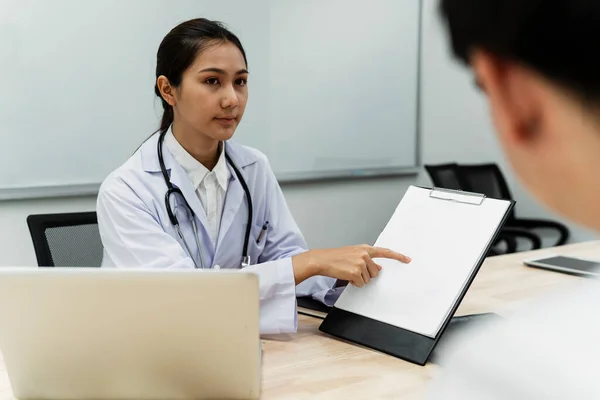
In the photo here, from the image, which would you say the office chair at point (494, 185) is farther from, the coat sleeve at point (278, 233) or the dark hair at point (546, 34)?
the dark hair at point (546, 34)

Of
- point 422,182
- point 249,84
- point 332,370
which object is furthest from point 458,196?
point 422,182

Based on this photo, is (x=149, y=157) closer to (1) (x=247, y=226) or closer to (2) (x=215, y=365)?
(1) (x=247, y=226)

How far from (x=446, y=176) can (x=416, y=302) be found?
2128mm

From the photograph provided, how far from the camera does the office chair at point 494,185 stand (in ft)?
11.1

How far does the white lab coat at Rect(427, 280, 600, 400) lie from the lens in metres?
0.29

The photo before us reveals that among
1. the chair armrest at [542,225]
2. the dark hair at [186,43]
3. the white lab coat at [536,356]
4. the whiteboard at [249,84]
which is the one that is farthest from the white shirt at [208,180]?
the chair armrest at [542,225]

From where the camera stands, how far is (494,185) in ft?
11.6

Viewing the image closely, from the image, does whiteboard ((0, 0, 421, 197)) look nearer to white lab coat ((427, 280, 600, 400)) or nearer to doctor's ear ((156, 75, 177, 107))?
doctor's ear ((156, 75, 177, 107))

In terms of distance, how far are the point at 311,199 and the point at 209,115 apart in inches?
67.6

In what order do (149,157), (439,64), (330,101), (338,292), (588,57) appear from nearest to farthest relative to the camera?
1. (588,57)
2. (338,292)
3. (149,157)
4. (330,101)
5. (439,64)

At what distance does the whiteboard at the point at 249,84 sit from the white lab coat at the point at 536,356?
8.07ft

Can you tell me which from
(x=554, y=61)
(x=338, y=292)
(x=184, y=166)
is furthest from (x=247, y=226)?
(x=554, y=61)

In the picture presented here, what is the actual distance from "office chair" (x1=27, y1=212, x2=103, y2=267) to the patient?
1.48 metres

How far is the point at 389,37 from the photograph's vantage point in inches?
138
